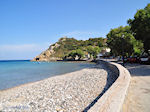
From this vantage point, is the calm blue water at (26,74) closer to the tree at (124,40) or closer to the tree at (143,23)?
the tree at (124,40)

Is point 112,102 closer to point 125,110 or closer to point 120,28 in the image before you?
point 125,110

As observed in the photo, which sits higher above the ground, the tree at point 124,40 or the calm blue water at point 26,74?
the tree at point 124,40

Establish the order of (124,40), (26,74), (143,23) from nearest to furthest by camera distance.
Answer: (143,23)
(26,74)
(124,40)

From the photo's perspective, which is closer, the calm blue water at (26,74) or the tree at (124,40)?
the calm blue water at (26,74)

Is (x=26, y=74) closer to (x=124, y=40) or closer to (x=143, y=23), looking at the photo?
(x=143, y=23)

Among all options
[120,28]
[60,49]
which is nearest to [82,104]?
[120,28]

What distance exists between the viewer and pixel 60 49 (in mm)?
162250

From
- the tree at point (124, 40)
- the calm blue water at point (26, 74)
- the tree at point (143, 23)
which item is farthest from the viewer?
the tree at point (124, 40)

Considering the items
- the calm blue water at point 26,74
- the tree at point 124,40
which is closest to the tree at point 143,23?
the tree at point 124,40

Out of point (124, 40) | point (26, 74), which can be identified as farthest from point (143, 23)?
point (26, 74)

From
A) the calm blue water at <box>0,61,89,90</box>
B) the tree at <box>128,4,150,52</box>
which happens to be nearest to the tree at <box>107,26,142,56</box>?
the tree at <box>128,4,150,52</box>

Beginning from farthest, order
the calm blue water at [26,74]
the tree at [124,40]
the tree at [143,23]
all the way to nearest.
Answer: the tree at [124,40], the tree at [143,23], the calm blue water at [26,74]

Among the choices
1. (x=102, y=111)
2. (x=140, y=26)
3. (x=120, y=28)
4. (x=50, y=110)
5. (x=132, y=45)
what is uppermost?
(x=120, y=28)

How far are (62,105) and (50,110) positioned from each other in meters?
0.64
